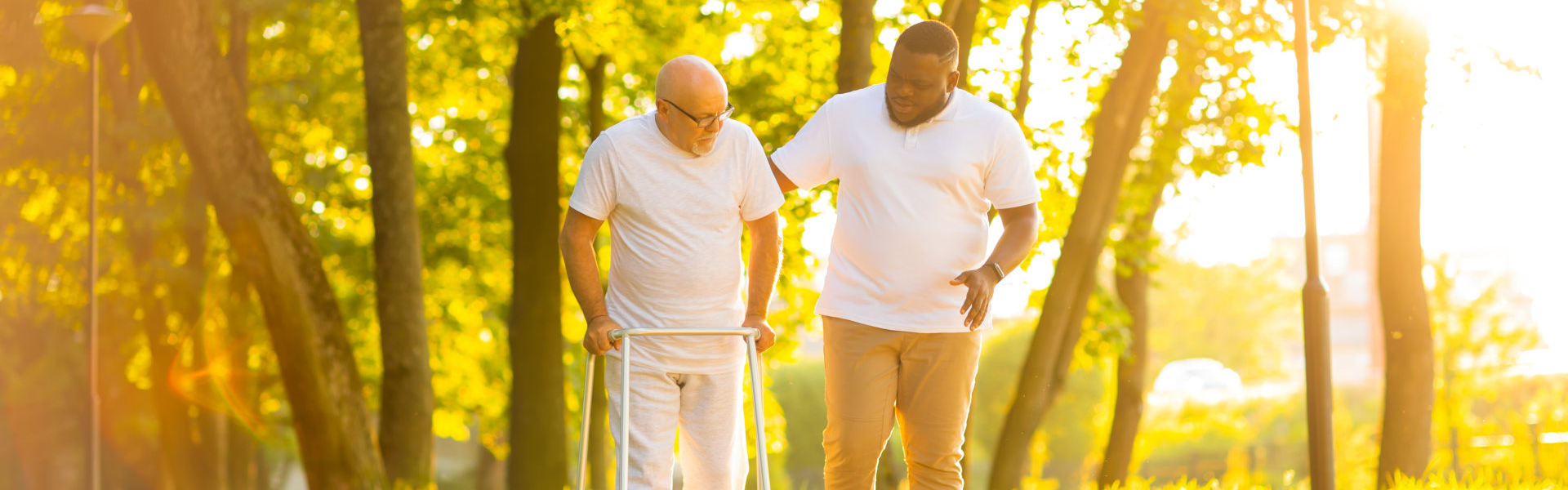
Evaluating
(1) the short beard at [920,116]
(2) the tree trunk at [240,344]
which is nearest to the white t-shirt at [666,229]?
(1) the short beard at [920,116]

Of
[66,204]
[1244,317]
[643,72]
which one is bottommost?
[1244,317]

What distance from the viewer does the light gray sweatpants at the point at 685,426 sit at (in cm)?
448

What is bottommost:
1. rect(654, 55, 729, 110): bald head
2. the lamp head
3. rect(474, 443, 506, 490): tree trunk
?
rect(474, 443, 506, 490): tree trunk

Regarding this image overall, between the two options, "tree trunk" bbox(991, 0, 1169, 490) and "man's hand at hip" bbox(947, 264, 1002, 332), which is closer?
"man's hand at hip" bbox(947, 264, 1002, 332)

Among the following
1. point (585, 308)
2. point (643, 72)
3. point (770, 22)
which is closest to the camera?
point (585, 308)

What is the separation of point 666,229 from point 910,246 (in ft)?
2.61

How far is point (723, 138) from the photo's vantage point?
179 inches

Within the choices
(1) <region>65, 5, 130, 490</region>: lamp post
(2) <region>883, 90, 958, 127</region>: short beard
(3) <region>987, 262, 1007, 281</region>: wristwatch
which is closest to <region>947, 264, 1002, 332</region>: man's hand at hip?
(3) <region>987, 262, 1007, 281</region>: wristwatch

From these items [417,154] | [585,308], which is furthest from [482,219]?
[585,308]

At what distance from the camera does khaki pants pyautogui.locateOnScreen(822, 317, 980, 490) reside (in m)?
4.65

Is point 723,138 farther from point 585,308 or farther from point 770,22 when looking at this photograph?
point 770,22

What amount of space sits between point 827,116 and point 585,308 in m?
1.04

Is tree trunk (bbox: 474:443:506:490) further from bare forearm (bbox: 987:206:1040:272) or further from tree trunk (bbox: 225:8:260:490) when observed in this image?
bare forearm (bbox: 987:206:1040:272)

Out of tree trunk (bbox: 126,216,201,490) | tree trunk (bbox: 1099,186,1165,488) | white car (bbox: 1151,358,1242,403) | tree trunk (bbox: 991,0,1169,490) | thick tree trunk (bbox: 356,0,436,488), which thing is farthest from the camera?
white car (bbox: 1151,358,1242,403)
